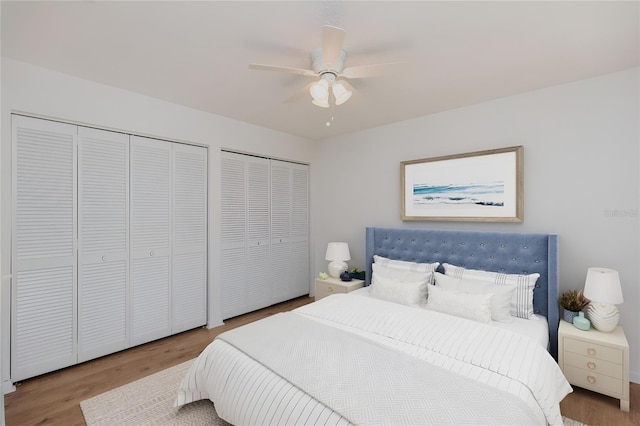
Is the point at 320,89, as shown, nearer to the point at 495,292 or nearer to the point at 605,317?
the point at 495,292

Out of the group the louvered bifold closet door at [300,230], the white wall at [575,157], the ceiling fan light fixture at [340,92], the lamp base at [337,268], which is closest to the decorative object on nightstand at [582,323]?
the white wall at [575,157]

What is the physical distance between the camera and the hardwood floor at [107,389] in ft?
6.67

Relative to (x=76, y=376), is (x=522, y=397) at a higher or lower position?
higher

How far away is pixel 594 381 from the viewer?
2.18 metres

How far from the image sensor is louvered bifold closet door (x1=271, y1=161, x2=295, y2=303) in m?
4.29

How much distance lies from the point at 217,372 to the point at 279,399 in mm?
569

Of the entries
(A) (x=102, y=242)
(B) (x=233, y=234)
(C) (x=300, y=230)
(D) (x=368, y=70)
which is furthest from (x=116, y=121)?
(C) (x=300, y=230)

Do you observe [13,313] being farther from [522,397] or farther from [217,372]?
[522,397]

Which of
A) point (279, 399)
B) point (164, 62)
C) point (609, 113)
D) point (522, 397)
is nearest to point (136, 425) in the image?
point (279, 399)

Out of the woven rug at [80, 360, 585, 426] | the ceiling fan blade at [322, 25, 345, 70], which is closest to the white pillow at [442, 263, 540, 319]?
the woven rug at [80, 360, 585, 426]

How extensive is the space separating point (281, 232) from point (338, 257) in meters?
0.98

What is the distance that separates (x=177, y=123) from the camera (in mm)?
3215

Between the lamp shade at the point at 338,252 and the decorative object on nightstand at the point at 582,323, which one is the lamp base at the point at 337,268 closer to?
the lamp shade at the point at 338,252

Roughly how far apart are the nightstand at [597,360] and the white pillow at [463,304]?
0.57 m
